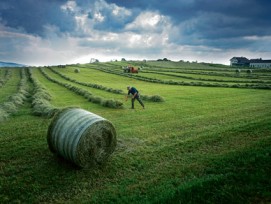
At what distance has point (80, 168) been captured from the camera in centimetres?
959

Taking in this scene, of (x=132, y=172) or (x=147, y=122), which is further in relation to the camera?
(x=147, y=122)

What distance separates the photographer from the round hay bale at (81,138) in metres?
9.42

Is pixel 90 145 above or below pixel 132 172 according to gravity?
above

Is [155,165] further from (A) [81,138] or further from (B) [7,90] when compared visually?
(B) [7,90]

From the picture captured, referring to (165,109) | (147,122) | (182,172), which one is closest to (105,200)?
(182,172)

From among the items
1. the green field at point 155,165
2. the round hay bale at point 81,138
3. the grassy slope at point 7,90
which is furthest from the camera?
the grassy slope at point 7,90

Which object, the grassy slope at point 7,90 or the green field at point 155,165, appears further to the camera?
the grassy slope at point 7,90

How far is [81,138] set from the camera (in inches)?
370

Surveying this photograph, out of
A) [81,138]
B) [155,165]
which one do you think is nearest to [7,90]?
[81,138]

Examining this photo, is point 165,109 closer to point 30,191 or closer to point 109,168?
point 109,168

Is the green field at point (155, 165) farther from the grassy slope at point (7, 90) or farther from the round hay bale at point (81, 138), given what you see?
the grassy slope at point (7, 90)

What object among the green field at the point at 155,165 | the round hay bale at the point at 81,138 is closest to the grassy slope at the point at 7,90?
the green field at the point at 155,165

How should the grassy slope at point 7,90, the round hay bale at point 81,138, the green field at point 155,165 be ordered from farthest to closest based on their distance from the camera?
the grassy slope at point 7,90 → the round hay bale at point 81,138 → the green field at point 155,165

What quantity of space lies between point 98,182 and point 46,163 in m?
2.48
